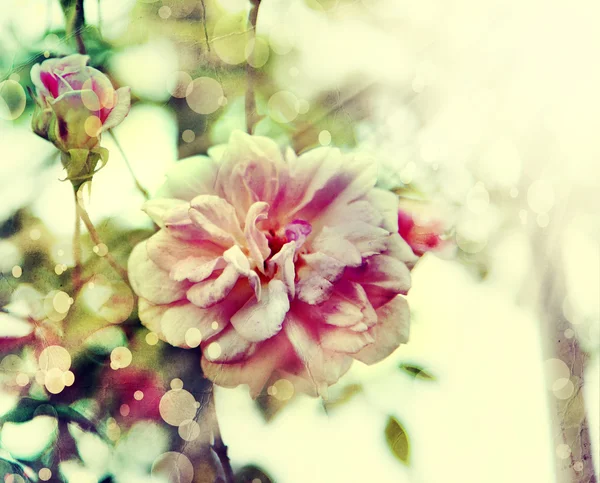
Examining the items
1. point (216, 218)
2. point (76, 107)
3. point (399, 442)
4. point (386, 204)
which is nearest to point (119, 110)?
point (76, 107)

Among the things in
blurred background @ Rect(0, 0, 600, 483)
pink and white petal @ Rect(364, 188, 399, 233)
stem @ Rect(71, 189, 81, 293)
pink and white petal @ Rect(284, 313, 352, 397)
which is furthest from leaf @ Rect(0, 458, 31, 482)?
pink and white petal @ Rect(364, 188, 399, 233)

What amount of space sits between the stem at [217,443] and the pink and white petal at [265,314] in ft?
0.21

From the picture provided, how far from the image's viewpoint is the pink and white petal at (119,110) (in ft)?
1.38

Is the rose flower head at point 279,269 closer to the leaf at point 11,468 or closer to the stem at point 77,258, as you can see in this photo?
the stem at point 77,258

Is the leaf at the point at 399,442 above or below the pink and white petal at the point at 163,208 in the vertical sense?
below

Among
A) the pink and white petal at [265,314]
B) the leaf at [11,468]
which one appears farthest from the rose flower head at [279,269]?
the leaf at [11,468]

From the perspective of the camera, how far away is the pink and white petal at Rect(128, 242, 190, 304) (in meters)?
0.39

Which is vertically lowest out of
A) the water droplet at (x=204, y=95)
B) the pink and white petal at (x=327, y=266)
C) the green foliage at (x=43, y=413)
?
the green foliage at (x=43, y=413)

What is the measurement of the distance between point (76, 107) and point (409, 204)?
284 mm

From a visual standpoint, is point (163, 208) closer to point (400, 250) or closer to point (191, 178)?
point (191, 178)

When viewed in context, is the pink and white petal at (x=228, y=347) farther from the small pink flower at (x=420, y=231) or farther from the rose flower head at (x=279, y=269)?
the small pink flower at (x=420, y=231)

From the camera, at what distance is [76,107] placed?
42 centimetres

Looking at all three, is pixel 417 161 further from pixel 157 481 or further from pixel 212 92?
pixel 157 481

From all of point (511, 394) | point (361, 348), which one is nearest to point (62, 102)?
point (361, 348)
